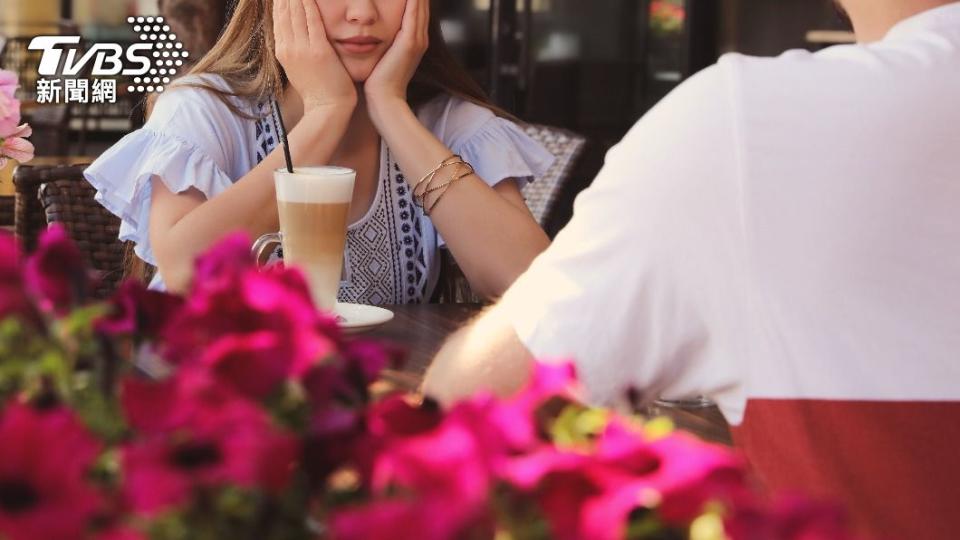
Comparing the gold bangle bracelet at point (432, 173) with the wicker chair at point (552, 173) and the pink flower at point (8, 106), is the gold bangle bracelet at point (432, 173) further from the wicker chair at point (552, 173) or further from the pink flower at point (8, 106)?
the wicker chair at point (552, 173)

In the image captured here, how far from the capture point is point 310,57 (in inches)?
Answer: 83.0

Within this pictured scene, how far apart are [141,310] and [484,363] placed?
0.51 m

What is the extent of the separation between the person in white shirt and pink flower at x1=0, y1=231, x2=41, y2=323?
0.51 meters

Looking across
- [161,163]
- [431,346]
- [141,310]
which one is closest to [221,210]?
[161,163]

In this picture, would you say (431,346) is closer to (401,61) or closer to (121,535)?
(401,61)

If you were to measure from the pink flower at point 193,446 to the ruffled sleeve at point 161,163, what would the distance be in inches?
65.6

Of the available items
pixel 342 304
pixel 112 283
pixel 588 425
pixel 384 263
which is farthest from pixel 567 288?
pixel 112 283

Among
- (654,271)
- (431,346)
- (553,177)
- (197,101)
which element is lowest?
(553,177)

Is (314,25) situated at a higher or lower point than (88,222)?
higher

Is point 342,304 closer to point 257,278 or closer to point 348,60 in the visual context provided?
point 348,60

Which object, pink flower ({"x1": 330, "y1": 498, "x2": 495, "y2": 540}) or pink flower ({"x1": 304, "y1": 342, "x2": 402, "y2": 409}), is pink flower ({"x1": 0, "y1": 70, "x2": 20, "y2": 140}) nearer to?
pink flower ({"x1": 304, "y1": 342, "x2": 402, "y2": 409})

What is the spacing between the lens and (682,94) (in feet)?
3.02

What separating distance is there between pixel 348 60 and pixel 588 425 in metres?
1.79

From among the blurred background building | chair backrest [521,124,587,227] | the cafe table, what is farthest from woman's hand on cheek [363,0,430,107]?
the blurred background building
